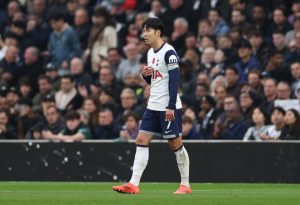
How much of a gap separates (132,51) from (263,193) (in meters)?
9.35

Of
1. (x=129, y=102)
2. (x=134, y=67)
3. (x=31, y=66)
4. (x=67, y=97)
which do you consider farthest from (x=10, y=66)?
(x=129, y=102)

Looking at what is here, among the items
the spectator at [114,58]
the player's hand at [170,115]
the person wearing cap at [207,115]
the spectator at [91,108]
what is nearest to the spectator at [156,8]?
the spectator at [114,58]

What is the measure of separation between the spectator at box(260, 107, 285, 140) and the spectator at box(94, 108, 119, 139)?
10.6ft

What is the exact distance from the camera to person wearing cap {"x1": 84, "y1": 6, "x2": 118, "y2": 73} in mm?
25172

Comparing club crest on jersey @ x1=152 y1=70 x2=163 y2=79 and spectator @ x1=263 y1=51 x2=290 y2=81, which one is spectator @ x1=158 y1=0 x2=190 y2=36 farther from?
club crest on jersey @ x1=152 y1=70 x2=163 y2=79

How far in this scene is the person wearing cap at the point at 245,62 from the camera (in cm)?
2234

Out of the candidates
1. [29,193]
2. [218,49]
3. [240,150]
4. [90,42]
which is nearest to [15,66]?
[90,42]

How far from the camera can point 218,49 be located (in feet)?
76.4

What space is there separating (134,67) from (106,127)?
2.61 m

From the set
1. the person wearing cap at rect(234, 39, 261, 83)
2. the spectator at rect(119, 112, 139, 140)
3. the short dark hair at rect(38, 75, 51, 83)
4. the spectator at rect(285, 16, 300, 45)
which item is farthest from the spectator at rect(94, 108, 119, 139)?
the spectator at rect(285, 16, 300, 45)

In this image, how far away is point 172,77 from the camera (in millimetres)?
14805

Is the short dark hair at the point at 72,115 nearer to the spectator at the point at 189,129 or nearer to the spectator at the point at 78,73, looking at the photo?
the spectator at the point at 189,129

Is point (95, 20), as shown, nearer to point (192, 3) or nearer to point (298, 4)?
point (192, 3)

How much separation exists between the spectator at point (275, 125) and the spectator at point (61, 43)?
267 inches
